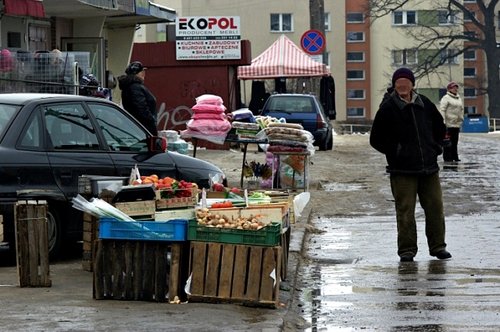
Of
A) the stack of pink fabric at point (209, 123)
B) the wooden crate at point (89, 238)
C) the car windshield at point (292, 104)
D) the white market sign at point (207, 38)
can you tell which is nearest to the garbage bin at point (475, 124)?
the car windshield at point (292, 104)

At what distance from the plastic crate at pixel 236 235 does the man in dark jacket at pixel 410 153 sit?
312 centimetres

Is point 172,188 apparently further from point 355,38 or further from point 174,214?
point 355,38

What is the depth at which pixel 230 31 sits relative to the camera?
30.5m

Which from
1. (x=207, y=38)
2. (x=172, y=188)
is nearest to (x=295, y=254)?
(x=172, y=188)

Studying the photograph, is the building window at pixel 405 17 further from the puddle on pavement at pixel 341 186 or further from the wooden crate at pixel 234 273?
the wooden crate at pixel 234 273

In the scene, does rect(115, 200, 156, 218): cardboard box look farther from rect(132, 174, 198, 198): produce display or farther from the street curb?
the street curb

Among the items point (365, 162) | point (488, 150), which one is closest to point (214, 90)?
point (365, 162)

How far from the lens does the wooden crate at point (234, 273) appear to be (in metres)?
8.87

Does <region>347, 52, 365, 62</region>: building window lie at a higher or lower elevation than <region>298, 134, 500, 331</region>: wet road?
higher

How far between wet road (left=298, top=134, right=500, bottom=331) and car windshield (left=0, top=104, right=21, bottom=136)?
9.44 feet

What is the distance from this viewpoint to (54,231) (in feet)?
36.7

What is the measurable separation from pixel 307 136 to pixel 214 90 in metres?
12.4

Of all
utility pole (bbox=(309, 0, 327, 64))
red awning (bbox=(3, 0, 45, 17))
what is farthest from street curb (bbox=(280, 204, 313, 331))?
utility pole (bbox=(309, 0, 327, 64))

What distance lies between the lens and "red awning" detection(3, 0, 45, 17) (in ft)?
59.4
